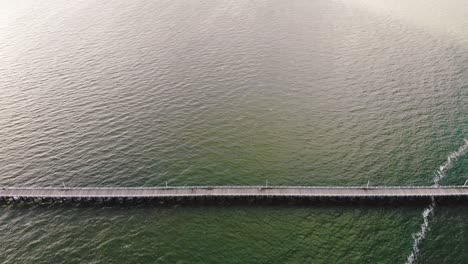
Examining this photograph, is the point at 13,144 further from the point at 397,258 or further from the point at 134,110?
the point at 397,258

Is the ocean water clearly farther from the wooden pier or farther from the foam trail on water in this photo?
the wooden pier

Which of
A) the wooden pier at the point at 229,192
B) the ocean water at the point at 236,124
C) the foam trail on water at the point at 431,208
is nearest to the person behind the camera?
the foam trail on water at the point at 431,208

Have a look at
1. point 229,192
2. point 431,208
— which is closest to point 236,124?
point 229,192

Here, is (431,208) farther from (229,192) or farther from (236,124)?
(236,124)

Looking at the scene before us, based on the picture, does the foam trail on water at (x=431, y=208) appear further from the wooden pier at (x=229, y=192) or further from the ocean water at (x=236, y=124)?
the wooden pier at (x=229, y=192)

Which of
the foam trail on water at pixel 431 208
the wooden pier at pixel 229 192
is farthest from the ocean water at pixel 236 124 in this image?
the wooden pier at pixel 229 192

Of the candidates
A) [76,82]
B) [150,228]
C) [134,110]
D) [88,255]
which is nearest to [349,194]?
[150,228]

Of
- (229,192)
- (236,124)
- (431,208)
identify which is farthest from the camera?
(236,124)
